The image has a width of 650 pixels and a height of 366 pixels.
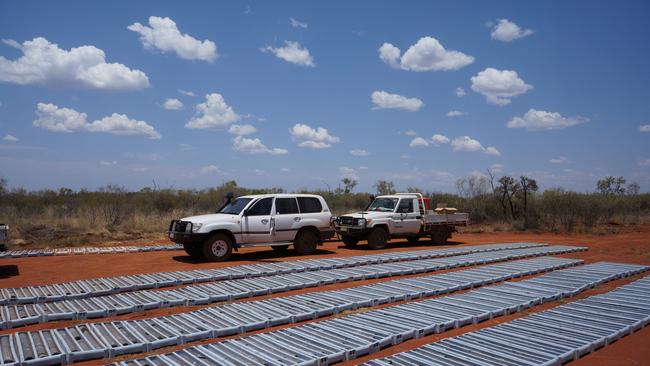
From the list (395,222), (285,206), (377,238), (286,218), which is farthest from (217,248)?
(395,222)

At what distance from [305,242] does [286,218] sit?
3.24ft

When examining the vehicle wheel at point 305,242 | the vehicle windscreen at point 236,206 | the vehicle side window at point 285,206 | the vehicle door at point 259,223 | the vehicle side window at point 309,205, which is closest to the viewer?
the vehicle door at point 259,223

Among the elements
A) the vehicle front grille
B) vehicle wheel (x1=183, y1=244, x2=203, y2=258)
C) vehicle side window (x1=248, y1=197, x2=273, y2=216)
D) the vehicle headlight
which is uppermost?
vehicle side window (x1=248, y1=197, x2=273, y2=216)

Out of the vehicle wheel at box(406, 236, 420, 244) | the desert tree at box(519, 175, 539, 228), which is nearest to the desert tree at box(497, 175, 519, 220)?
the desert tree at box(519, 175, 539, 228)

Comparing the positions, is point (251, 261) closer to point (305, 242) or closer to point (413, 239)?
point (305, 242)

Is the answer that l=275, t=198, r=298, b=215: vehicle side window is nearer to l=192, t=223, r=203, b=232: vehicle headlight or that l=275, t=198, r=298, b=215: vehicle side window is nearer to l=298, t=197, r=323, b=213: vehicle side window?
l=298, t=197, r=323, b=213: vehicle side window

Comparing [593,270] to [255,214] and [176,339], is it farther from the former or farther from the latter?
[176,339]

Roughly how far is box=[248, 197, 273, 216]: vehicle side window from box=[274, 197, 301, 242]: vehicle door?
23cm

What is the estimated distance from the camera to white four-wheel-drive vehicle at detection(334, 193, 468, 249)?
55.3ft

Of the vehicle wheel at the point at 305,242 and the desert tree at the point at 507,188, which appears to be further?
the desert tree at the point at 507,188

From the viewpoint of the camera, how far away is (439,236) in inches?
733

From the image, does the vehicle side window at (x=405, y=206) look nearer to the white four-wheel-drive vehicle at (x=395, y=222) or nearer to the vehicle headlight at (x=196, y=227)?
the white four-wheel-drive vehicle at (x=395, y=222)

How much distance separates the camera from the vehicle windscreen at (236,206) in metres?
14.2

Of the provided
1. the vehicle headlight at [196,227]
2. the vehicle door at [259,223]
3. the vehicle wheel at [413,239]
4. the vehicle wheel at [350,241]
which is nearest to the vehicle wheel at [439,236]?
the vehicle wheel at [413,239]
